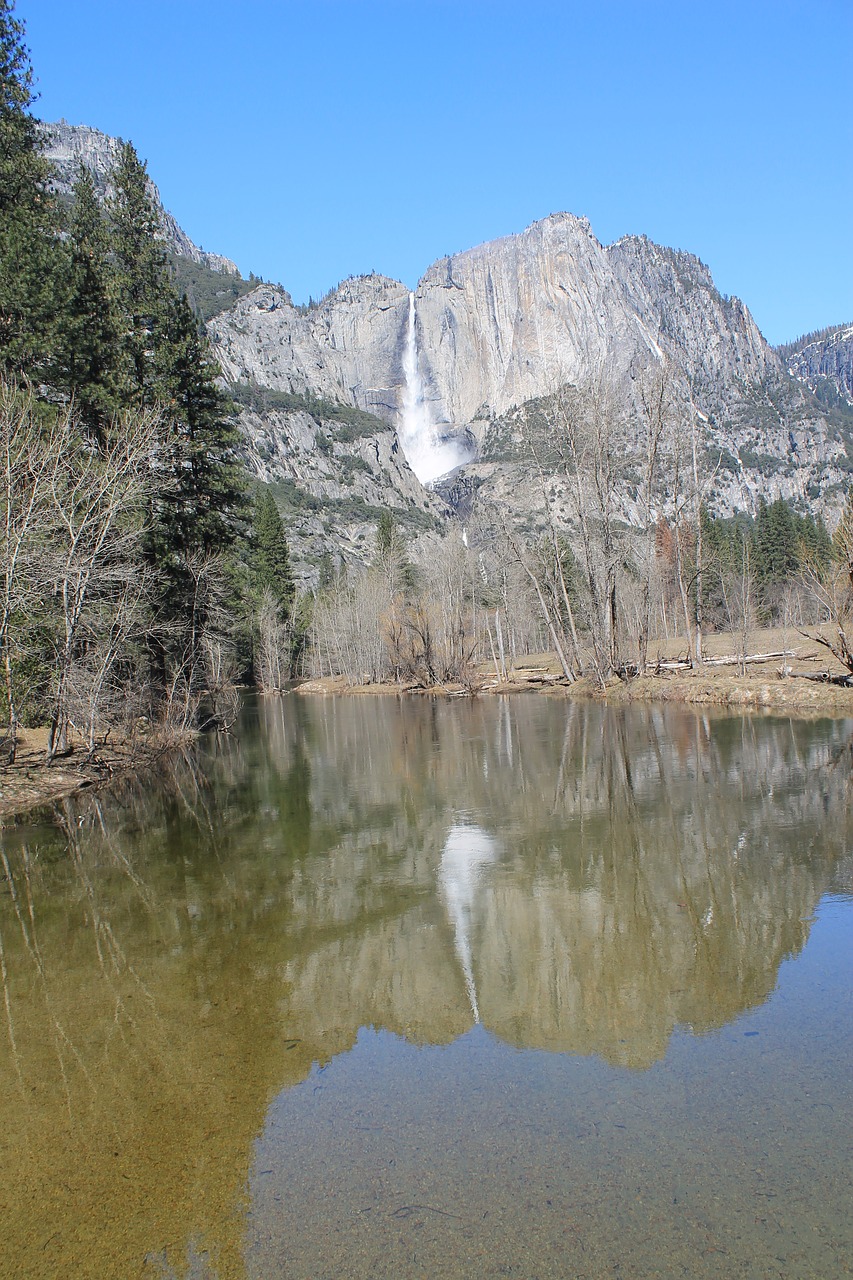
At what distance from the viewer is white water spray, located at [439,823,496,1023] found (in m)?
7.21

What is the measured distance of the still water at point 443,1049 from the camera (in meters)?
3.90

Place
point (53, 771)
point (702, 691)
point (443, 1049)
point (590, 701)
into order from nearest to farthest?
1. point (443, 1049)
2. point (53, 771)
3. point (702, 691)
4. point (590, 701)

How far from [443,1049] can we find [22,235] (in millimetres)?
24075

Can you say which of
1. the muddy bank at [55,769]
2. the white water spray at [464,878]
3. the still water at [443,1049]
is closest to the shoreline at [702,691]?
the still water at [443,1049]

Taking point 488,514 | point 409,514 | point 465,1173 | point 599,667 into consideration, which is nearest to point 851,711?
point 599,667

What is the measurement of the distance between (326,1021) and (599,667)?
2883 cm

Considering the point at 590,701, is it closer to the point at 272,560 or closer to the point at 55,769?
the point at 55,769

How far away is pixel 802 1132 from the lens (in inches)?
176

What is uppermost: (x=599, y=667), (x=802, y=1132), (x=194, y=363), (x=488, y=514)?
(x=194, y=363)

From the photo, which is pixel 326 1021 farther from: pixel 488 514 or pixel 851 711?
pixel 488 514

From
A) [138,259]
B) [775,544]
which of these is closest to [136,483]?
[138,259]

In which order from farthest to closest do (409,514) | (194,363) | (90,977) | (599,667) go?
(409,514) → (599,667) → (194,363) → (90,977)

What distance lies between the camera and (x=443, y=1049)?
18.9ft

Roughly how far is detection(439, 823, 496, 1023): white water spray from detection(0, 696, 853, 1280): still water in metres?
0.05
